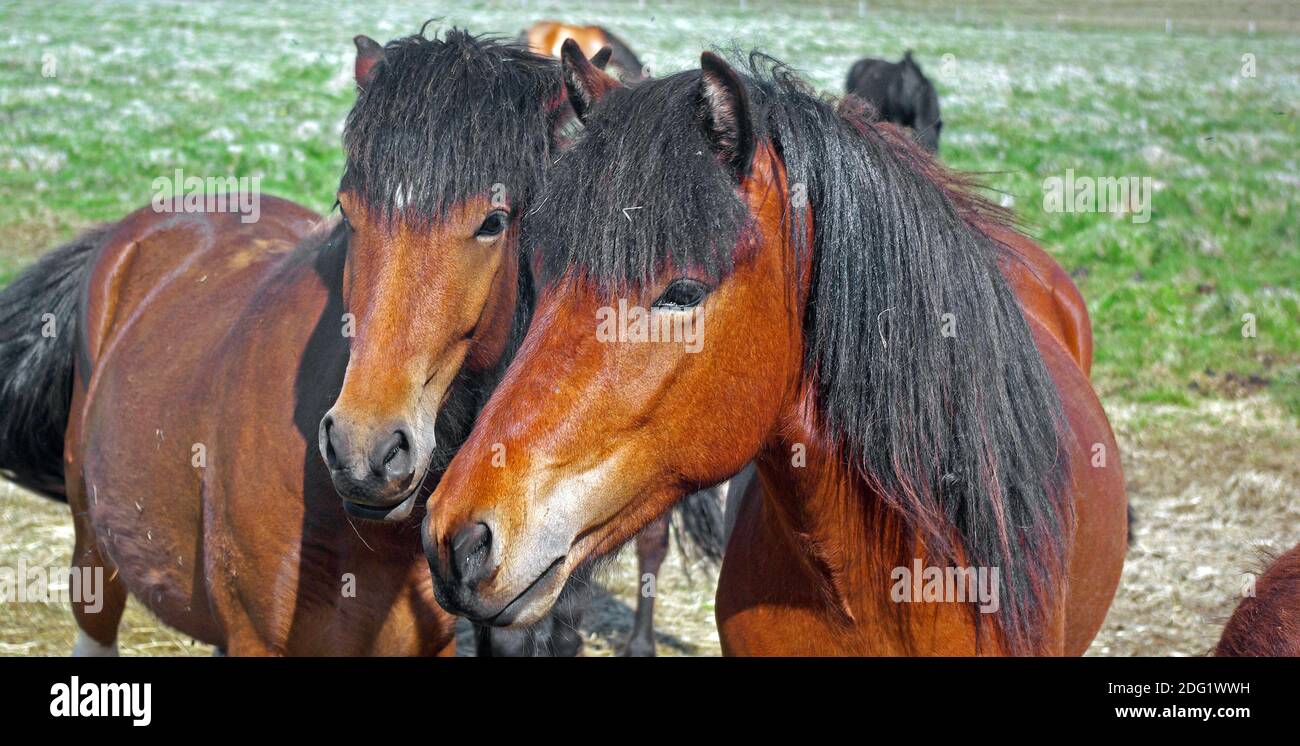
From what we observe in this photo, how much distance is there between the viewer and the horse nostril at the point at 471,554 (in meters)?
2.03

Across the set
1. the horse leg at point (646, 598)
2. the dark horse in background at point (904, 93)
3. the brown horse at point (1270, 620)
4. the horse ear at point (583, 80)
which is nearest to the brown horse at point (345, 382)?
the horse ear at point (583, 80)

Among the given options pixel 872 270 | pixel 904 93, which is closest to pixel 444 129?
pixel 872 270

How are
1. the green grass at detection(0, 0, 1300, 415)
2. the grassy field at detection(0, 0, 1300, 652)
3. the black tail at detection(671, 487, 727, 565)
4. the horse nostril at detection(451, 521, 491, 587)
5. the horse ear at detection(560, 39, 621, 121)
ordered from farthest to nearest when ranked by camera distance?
Result: the green grass at detection(0, 0, 1300, 415) → the grassy field at detection(0, 0, 1300, 652) → the black tail at detection(671, 487, 727, 565) → the horse ear at detection(560, 39, 621, 121) → the horse nostril at detection(451, 521, 491, 587)

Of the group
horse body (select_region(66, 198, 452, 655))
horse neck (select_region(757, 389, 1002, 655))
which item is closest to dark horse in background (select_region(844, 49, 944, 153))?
horse body (select_region(66, 198, 452, 655))

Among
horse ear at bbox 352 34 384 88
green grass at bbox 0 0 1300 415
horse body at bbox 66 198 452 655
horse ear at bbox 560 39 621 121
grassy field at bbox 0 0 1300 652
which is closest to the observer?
horse ear at bbox 560 39 621 121

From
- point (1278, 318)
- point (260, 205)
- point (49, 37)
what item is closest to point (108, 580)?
point (260, 205)

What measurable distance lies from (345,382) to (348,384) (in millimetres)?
23

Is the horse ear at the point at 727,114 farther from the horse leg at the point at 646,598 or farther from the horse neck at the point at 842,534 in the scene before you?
the horse leg at the point at 646,598

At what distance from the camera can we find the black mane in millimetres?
2973

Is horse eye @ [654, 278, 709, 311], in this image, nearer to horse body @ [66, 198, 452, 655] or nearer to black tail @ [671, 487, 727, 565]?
horse body @ [66, 198, 452, 655]

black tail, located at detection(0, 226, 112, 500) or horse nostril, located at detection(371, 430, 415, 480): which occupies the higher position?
horse nostril, located at detection(371, 430, 415, 480)

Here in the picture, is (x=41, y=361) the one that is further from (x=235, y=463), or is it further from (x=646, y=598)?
(x=646, y=598)

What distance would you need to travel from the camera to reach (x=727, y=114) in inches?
88.6

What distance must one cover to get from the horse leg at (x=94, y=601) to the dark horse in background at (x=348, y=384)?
421 mm
